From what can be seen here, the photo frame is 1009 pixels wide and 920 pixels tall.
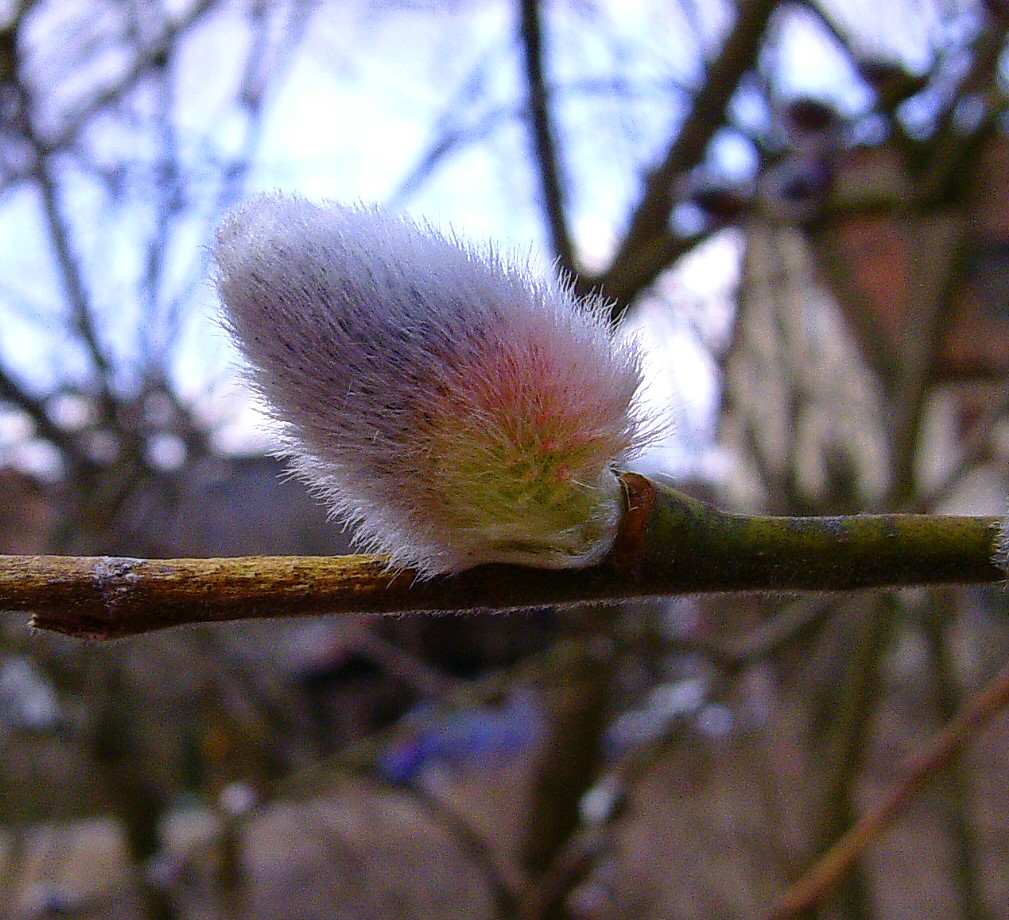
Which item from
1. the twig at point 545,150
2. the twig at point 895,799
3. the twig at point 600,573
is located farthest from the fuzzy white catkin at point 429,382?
the twig at point 545,150

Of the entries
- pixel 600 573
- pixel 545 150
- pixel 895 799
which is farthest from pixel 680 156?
pixel 600 573

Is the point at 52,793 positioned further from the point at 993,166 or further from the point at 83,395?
the point at 993,166

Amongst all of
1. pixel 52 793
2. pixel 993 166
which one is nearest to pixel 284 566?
pixel 993 166

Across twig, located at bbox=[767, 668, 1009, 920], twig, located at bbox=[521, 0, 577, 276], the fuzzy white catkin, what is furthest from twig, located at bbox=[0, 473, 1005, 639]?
twig, located at bbox=[521, 0, 577, 276]

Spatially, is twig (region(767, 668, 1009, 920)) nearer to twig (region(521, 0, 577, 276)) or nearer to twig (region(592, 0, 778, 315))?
twig (region(592, 0, 778, 315))

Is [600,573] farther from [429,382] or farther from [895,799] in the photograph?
[895,799]
